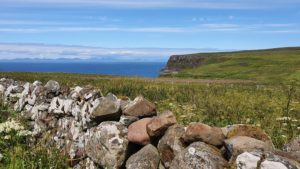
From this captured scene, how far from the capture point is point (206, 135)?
394 inches

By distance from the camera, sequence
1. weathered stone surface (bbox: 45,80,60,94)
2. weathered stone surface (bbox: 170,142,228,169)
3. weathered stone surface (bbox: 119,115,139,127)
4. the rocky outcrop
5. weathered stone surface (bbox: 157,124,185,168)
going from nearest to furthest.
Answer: weathered stone surface (bbox: 170,142,228,169)
weathered stone surface (bbox: 157,124,185,168)
weathered stone surface (bbox: 119,115,139,127)
weathered stone surface (bbox: 45,80,60,94)
the rocky outcrop

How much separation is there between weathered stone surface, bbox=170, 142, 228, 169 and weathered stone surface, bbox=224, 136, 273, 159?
274 mm

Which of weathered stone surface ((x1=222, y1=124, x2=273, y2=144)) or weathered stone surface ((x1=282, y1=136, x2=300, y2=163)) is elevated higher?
weathered stone surface ((x1=222, y1=124, x2=273, y2=144))

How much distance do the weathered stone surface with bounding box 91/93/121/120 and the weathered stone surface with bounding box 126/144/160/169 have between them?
171cm

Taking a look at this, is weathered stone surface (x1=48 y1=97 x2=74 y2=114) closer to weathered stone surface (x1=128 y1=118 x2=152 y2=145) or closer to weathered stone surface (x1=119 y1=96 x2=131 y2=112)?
weathered stone surface (x1=119 y1=96 x2=131 y2=112)

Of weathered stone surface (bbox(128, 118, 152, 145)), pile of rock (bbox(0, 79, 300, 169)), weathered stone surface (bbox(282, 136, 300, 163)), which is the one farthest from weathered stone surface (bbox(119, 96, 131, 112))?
weathered stone surface (bbox(282, 136, 300, 163))

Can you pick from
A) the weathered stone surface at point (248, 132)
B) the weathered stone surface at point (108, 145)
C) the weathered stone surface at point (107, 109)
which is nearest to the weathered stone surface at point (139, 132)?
the weathered stone surface at point (108, 145)

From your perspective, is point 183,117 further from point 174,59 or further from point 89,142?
point 174,59

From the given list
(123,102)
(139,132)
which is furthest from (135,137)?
(123,102)

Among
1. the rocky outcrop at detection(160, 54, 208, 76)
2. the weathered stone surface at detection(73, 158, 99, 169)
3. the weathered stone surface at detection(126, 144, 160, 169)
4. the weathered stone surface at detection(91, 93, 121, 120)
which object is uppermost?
the weathered stone surface at detection(91, 93, 121, 120)

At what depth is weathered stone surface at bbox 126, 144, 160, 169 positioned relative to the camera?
36.8 ft

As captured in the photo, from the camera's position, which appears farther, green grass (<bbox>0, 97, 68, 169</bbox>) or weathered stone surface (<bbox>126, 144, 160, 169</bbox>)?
weathered stone surface (<bbox>126, 144, 160, 169</bbox>)

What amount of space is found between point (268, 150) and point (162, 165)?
3254 mm

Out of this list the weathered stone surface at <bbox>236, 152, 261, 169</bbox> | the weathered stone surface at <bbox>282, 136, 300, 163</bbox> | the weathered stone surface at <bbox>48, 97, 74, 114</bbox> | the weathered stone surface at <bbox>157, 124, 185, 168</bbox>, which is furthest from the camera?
the weathered stone surface at <bbox>48, 97, 74, 114</bbox>
